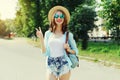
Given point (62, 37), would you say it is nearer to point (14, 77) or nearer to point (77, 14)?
point (14, 77)

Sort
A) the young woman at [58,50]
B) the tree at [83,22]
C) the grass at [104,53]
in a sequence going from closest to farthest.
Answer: the young woman at [58,50]
the grass at [104,53]
the tree at [83,22]

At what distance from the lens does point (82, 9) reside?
31453 mm

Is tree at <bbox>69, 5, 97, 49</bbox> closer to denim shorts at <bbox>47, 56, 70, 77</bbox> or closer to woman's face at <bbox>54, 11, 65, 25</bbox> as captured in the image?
woman's face at <bbox>54, 11, 65, 25</bbox>

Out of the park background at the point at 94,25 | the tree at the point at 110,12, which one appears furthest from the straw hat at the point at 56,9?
the tree at the point at 110,12

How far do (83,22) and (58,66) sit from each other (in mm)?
25601

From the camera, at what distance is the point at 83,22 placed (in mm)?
31375

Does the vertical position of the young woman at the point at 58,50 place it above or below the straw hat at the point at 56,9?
below

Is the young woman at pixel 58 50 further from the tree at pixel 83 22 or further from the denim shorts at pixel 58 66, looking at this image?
the tree at pixel 83 22

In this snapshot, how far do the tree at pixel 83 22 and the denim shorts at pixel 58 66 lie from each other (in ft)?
80.3

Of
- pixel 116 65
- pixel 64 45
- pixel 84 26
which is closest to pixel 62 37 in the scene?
pixel 64 45

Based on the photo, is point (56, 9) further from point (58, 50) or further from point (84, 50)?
point (84, 50)

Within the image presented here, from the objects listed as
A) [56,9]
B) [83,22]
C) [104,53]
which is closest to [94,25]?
[83,22]

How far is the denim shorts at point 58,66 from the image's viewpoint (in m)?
5.89

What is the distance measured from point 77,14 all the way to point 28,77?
61.7ft
